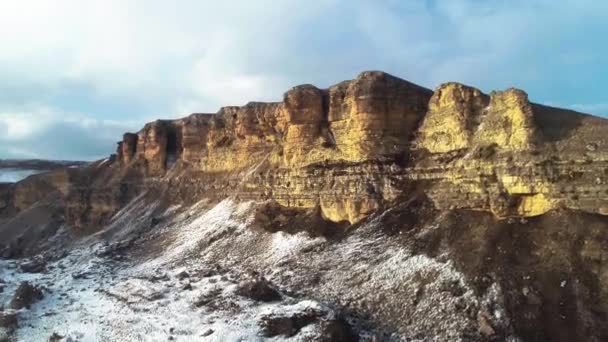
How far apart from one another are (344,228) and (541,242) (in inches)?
504

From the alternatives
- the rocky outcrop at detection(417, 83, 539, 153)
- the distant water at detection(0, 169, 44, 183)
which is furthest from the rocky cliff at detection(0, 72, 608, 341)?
the distant water at detection(0, 169, 44, 183)

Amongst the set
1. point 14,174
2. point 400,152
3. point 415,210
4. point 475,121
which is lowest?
point 415,210

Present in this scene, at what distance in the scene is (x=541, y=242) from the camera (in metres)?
24.6

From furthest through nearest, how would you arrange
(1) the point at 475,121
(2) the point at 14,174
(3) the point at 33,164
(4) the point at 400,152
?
(3) the point at 33,164, (2) the point at 14,174, (4) the point at 400,152, (1) the point at 475,121

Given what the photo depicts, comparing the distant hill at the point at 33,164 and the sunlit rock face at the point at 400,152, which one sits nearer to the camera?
the sunlit rock face at the point at 400,152

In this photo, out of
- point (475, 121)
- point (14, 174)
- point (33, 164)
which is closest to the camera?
point (475, 121)

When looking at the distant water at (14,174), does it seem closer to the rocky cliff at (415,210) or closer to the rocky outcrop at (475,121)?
the rocky cliff at (415,210)

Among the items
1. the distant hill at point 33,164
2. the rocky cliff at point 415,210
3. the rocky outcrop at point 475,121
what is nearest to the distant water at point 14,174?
the distant hill at point 33,164

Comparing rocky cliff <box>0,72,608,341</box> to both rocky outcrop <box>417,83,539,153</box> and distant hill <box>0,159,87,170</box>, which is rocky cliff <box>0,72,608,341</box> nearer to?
rocky outcrop <box>417,83,539,153</box>

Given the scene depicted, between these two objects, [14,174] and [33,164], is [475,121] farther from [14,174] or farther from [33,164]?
[33,164]

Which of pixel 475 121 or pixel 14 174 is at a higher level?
pixel 475 121

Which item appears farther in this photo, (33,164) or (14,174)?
(33,164)

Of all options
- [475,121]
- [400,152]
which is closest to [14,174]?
[400,152]

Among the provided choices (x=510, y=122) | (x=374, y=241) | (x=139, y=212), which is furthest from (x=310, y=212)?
(x=139, y=212)
